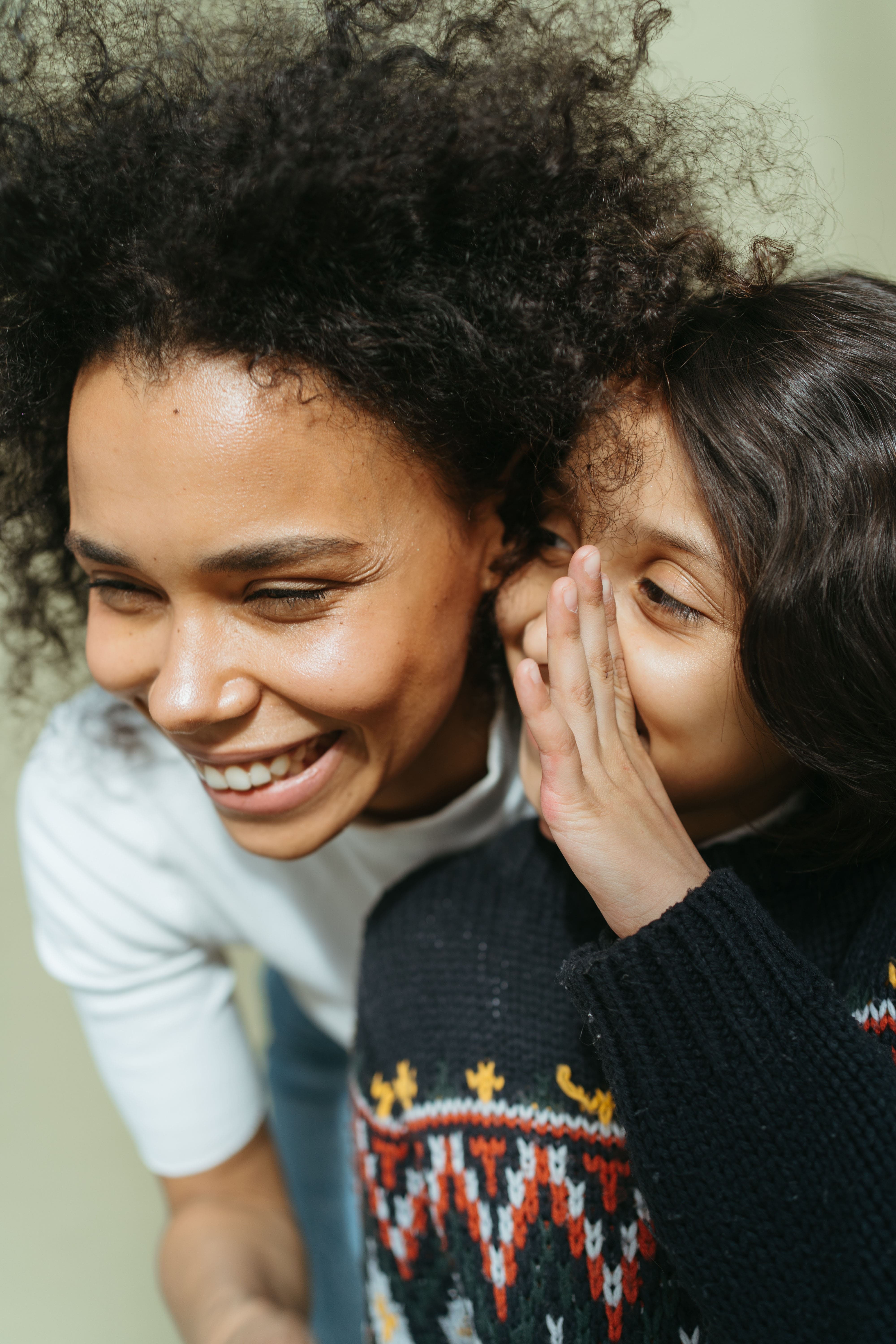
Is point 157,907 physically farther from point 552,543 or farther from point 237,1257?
point 552,543

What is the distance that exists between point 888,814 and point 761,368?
1.24ft

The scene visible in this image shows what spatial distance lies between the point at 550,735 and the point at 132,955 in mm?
681

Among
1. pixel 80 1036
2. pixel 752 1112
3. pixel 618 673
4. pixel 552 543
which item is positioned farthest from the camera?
pixel 80 1036

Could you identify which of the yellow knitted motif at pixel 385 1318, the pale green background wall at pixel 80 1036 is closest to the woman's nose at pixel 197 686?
the yellow knitted motif at pixel 385 1318

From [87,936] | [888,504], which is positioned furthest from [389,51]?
[87,936]

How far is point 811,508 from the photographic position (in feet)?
2.75

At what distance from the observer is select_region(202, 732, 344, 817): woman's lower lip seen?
100 centimetres

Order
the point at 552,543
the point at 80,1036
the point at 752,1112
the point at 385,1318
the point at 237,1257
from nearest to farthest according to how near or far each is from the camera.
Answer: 1. the point at 752,1112
2. the point at 552,543
3. the point at 385,1318
4. the point at 237,1257
5. the point at 80,1036

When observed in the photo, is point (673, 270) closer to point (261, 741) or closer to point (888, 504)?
point (888, 504)

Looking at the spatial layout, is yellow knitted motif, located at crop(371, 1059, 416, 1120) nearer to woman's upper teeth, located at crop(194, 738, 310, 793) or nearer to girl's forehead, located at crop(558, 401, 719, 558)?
woman's upper teeth, located at crop(194, 738, 310, 793)

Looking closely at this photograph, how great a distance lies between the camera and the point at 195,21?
37.5 inches

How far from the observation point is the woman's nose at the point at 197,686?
888 millimetres

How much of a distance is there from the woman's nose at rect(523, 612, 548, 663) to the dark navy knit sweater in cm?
23

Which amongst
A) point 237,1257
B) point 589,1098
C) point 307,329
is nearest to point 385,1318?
point 237,1257
